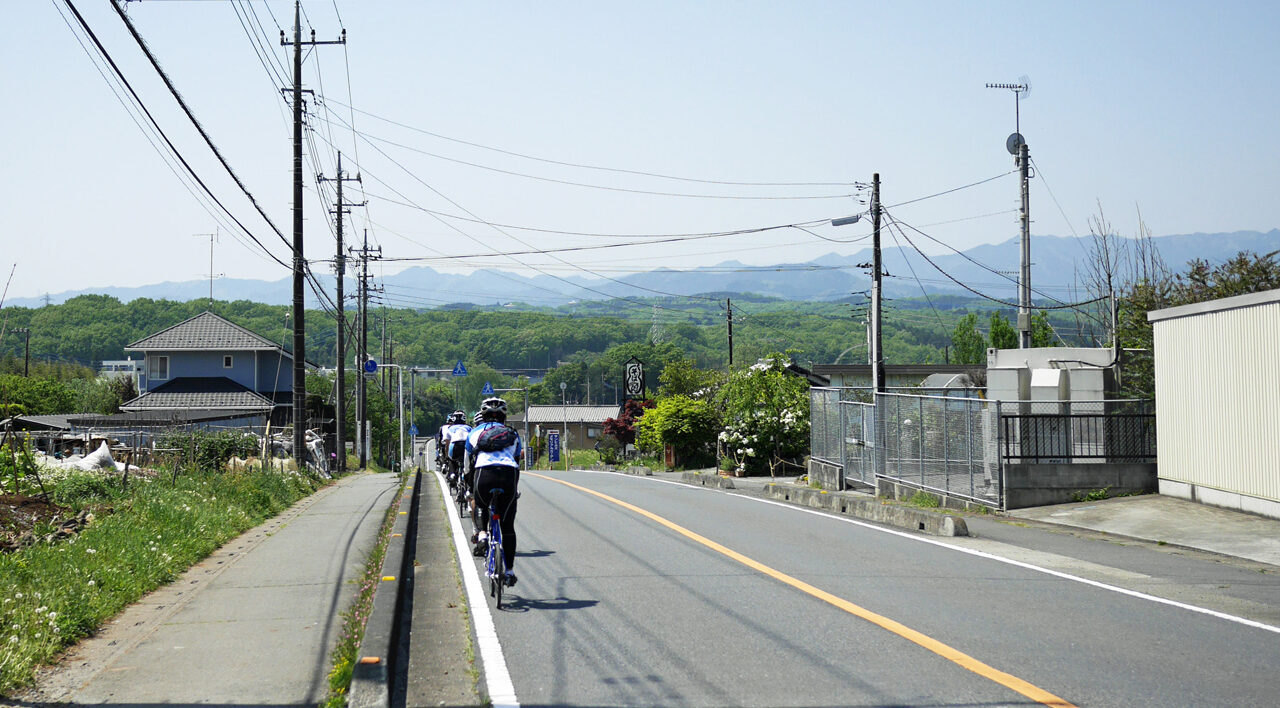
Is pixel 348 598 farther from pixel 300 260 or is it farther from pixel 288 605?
pixel 300 260

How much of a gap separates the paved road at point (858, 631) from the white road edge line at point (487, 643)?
0.29 feet

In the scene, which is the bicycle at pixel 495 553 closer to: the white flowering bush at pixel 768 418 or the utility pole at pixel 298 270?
the utility pole at pixel 298 270

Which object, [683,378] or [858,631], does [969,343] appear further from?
[858,631]

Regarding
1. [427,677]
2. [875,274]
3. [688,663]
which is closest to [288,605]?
[427,677]

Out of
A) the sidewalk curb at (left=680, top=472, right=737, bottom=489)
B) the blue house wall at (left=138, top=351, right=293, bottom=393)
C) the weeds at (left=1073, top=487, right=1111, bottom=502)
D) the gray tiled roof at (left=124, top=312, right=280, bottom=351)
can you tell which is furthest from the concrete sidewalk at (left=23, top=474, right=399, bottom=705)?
the blue house wall at (left=138, top=351, right=293, bottom=393)

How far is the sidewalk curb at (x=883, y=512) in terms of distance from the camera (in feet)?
46.7

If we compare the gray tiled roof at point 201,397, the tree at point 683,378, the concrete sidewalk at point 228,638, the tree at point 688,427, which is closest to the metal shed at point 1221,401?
the concrete sidewalk at point 228,638

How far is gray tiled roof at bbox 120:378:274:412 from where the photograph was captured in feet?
154

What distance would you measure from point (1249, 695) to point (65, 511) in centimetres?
1234

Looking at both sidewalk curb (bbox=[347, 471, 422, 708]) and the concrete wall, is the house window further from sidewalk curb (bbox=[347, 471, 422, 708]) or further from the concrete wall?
the concrete wall

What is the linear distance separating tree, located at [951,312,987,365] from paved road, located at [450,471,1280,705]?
61.9m

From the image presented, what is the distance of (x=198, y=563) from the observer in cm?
1146

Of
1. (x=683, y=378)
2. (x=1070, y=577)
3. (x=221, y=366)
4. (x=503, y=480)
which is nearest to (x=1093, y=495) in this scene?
(x=1070, y=577)

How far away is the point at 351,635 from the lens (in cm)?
752
